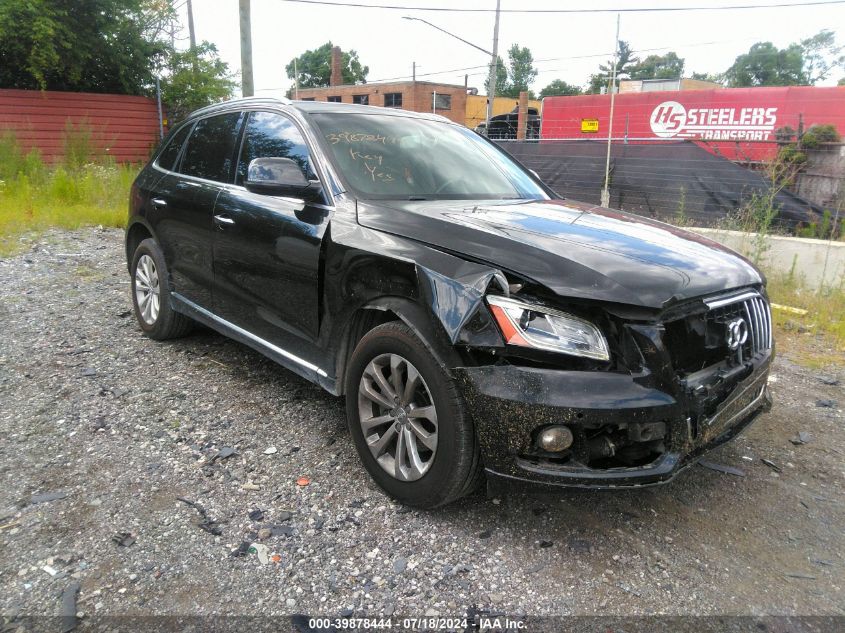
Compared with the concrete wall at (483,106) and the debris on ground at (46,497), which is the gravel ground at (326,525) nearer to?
the debris on ground at (46,497)

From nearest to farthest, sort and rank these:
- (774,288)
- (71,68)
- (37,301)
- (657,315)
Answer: (657,315) < (37,301) < (774,288) < (71,68)

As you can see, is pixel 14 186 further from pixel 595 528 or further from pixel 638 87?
pixel 638 87

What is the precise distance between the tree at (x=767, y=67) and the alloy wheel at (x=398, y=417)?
311 ft

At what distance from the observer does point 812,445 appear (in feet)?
11.9

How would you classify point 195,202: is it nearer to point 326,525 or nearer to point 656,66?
point 326,525

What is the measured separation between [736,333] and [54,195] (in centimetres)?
1194

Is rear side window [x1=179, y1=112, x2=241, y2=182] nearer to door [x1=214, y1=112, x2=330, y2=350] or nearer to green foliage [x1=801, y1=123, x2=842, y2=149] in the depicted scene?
door [x1=214, y1=112, x2=330, y2=350]

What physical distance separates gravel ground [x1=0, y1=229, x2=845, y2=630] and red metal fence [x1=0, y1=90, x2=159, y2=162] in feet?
45.0

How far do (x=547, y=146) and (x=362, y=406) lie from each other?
374 inches

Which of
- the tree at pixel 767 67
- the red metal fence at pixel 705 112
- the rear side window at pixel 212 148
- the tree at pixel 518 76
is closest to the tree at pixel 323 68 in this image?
the tree at pixel 518 76

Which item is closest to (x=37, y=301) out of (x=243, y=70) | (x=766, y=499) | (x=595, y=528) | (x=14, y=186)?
(x=595, y=528)

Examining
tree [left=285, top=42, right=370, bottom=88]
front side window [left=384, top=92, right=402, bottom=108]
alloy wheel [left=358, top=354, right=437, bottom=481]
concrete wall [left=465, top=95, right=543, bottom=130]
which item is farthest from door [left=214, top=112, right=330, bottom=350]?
tree [left=285, top=42, right=370, bottom=88]

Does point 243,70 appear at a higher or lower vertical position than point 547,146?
higher

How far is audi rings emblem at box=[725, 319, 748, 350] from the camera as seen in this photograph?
263 cm
